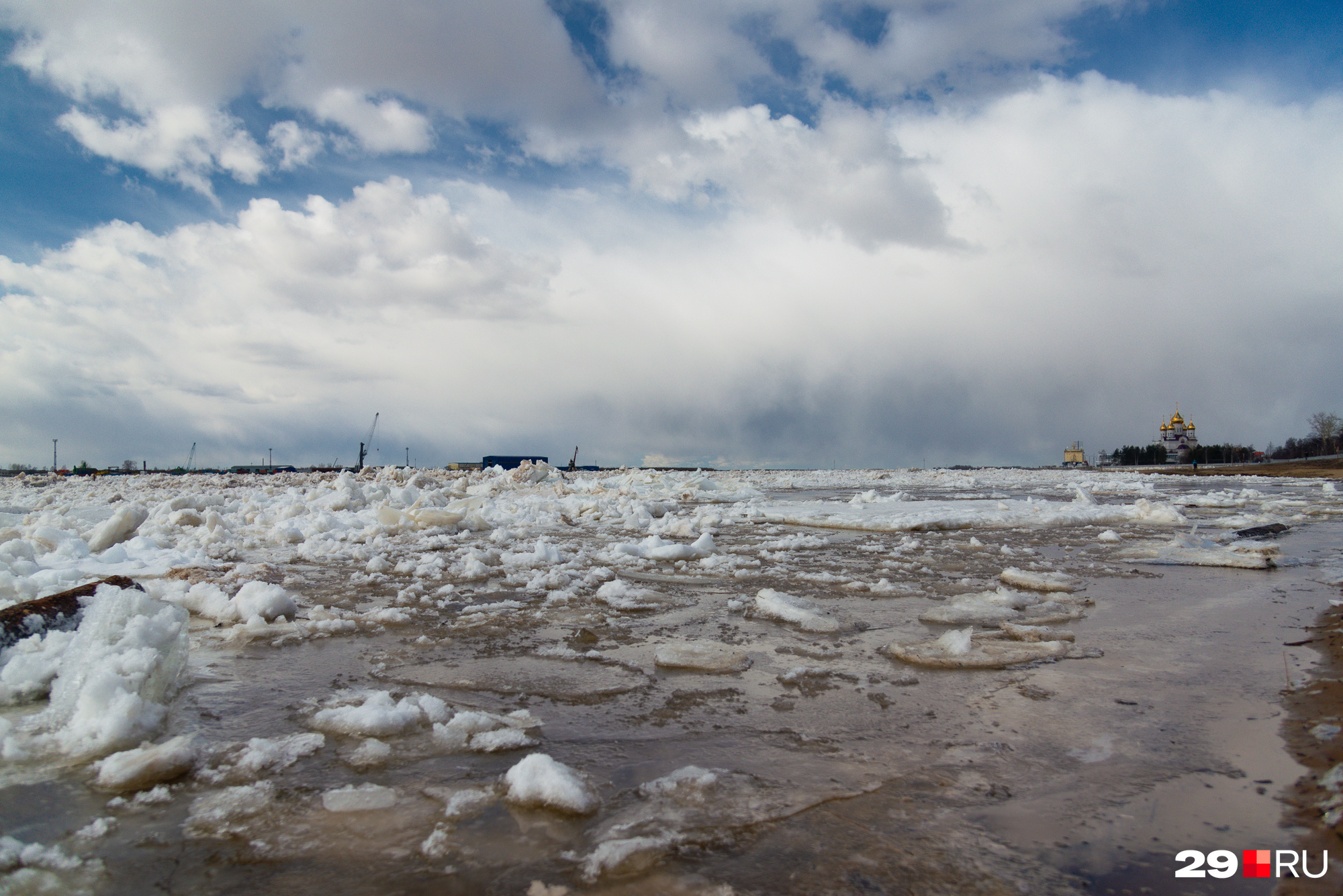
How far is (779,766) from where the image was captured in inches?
96.8

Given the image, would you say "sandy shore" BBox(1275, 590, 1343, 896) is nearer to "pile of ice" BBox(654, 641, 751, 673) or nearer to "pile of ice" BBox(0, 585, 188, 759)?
"pile of ice" BBox(654, 641, 751, 673)

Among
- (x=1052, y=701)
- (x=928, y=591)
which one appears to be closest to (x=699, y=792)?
(x=1052, y=701)

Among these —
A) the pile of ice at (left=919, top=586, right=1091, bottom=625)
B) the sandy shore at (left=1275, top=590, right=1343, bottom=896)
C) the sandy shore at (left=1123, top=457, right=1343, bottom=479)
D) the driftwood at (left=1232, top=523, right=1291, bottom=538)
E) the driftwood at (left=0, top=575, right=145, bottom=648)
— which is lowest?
the sandy shore at (left=1275, top=590, right=1343, bottom=896)

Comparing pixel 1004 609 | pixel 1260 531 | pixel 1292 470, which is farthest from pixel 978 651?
pixel 1292 470

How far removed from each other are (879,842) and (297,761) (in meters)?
2.18

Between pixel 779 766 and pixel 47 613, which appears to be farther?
pixel 47 613

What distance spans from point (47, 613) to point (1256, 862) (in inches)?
210

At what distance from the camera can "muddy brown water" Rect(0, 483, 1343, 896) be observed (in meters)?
1.82

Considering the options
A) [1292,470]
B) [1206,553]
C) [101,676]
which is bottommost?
[101,676]

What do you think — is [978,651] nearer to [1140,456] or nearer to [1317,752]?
[1317,752]

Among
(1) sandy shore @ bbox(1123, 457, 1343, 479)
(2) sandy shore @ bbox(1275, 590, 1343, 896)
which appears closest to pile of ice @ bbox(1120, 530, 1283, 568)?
(2) sandy shore @ bbox(1275, 590, 1343, 896)

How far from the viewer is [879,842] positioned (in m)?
1.93

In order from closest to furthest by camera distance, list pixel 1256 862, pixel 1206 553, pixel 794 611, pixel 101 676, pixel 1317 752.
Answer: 1. pixel 1256 862
2. pixel 1317 752
3. pixel 101 676
4. pixel 794 611
5. pixel 1206 553

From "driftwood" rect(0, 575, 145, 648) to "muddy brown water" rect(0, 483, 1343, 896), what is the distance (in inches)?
26.5
